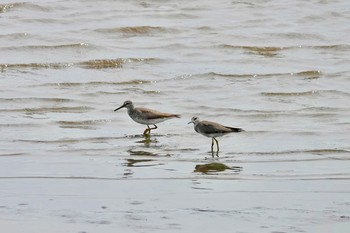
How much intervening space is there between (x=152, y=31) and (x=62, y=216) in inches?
506

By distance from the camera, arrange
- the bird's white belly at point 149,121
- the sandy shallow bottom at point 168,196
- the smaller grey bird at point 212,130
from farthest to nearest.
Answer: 1. the bird's white belly at point 149,121
2. the smaller grey bird at point 212,130
3. the sandy shallow bottom at point 168,196

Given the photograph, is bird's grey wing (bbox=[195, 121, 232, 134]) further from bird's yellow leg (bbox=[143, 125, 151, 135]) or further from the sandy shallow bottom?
bird's yellow leg (bbox=[143, 125, 151, 135])

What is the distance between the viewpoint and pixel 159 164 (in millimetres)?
11484

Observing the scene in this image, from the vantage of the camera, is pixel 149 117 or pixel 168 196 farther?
pixel 149 117

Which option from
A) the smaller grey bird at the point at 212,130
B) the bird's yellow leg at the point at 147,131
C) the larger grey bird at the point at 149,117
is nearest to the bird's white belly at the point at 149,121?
the larger grey bird at the point at 149,117

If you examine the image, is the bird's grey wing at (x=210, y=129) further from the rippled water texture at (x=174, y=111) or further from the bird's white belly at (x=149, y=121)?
the bird's white belly at (x=149, y=121)

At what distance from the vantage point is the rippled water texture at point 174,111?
918 centimetres

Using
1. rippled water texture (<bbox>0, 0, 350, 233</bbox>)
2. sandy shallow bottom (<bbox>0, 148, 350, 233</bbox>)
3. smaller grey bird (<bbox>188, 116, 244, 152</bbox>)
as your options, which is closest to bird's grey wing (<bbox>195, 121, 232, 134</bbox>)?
smaller grey bird (<bbox>188, 116, 244, 152</bbox>)

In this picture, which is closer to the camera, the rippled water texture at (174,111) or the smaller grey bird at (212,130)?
the rippled water texture at (174,111)

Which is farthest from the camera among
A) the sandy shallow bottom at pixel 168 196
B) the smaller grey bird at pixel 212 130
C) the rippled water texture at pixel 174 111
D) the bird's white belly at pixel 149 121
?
the bird's white belly at pixel 149 121

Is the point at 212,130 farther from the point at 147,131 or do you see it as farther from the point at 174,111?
the point at 174,111

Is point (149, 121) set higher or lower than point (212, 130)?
lower

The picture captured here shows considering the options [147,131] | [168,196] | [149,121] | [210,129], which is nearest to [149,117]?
[149,121]

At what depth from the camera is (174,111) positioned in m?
15.2
